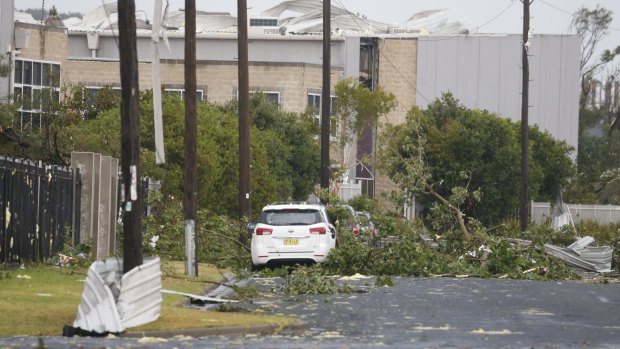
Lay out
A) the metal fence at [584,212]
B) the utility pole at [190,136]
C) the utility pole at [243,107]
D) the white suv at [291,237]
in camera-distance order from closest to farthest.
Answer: the utility pole at [190,136] → the white suv at [291,237] → the utility pole at [243,107] → the metal fence at [584,212]

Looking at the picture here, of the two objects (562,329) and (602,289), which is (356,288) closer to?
(602,289)

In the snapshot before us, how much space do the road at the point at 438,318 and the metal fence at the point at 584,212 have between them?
150 ft

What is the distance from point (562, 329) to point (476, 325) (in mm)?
1137

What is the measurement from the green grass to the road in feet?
3.14

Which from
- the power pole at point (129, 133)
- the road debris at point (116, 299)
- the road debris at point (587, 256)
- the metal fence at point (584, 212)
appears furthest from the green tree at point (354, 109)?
the road debris at point (116, 299)

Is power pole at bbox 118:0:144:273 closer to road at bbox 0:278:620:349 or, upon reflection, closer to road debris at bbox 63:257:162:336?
road debris at bbox 63:257:162:336

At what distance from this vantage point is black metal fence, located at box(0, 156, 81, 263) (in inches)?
1087

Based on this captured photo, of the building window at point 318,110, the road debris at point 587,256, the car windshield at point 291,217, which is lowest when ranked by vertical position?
the road debris at point 587,256

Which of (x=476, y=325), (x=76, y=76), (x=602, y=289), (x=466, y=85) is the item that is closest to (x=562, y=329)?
(x=476, y=325)

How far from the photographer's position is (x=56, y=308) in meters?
20.4

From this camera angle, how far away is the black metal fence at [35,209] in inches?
1087

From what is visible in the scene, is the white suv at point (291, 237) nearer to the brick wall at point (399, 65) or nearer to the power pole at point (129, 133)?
the power pole at point (129, 133)

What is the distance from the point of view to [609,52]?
120m

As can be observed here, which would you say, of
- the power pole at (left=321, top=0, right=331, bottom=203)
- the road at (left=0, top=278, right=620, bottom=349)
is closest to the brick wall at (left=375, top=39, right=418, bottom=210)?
the power pole at (left=321, top=0, right=331, bottom=203)
